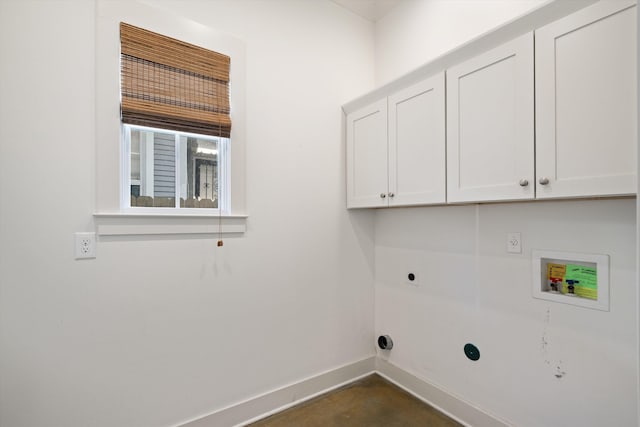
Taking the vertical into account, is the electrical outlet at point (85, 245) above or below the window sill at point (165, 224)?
below

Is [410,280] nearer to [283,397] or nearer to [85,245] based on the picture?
[283,397]

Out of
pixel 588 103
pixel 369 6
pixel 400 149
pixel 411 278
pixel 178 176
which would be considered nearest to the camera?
pixel 588 103

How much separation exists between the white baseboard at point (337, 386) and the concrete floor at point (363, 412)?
5 cm

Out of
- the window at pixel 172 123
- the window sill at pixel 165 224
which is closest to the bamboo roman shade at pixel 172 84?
the window at pixel 172 123

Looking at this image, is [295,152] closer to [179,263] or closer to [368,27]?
[179,263]

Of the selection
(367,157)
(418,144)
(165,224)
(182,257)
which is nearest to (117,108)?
(165,224)

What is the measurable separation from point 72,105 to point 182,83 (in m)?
0.54

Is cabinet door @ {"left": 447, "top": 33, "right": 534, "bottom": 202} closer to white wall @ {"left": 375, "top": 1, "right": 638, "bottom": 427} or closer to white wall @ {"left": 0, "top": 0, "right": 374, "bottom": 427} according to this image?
white wall @ {"left": 375, "top": 1, "right": 638, "bottom": 427}

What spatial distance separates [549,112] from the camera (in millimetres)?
1319

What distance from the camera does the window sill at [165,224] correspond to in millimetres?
1561

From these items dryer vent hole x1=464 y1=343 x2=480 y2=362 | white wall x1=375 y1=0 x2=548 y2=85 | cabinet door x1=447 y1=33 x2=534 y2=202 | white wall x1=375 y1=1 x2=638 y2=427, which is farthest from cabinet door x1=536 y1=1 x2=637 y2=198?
dryer vent hole x1=464 y1=343 x2=480 y2=362

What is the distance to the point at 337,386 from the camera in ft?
7.73

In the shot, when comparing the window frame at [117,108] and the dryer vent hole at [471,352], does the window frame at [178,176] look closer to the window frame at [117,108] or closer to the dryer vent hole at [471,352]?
the window frame at [117,108]

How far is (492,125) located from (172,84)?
1.73m
